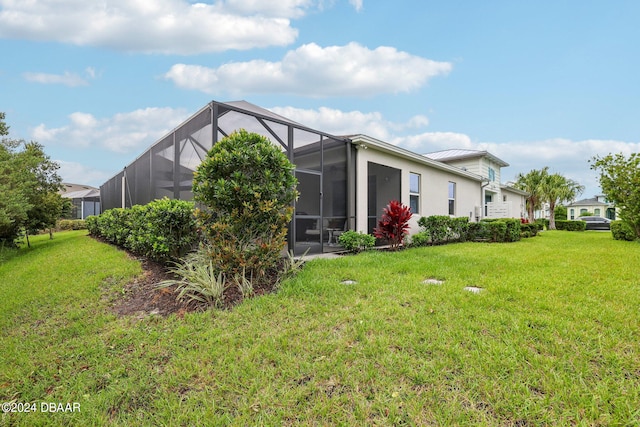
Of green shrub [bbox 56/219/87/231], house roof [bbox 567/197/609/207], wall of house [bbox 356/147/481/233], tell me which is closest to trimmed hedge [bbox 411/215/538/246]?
wall of house [bbox 356/147/481/233]

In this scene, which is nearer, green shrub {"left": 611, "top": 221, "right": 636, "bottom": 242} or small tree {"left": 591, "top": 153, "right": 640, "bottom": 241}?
small tree {"left": 591, "top": 153, "right": 640, "bottom": 241}

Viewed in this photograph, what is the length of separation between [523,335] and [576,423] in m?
0.96

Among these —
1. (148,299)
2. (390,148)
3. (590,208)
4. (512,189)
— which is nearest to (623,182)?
(390,148)

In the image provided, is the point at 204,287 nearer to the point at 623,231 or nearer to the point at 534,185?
the point at 623,231

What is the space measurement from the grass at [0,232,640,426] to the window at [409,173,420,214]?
6526 millimetres

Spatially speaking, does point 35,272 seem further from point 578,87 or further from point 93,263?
point 578,87

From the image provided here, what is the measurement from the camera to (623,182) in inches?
420

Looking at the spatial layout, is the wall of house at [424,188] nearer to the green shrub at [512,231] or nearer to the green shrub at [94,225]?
the green shrub at [512,231]

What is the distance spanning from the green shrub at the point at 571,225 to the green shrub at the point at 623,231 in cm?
1120

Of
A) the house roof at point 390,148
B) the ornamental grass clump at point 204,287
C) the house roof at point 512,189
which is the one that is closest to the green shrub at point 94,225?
the ornamental grass clump at point 204,287

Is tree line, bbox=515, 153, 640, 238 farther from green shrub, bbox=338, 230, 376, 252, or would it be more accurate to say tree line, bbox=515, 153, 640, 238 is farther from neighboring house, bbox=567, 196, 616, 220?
neighboring house, bbox=567, 196, 616, 220

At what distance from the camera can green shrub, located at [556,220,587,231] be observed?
69.2 feet

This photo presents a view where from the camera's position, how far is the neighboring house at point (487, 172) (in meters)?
16.1

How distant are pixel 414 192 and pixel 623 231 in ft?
29.4
